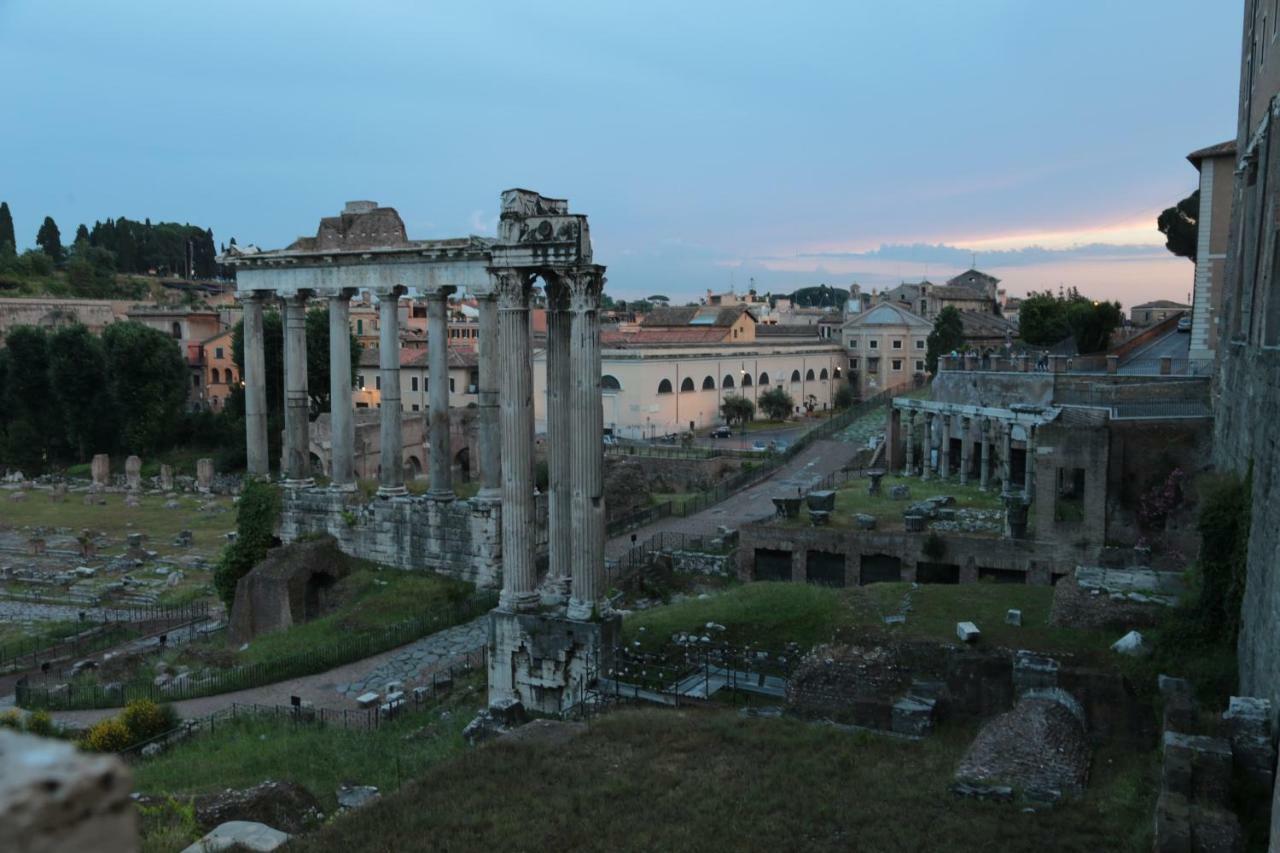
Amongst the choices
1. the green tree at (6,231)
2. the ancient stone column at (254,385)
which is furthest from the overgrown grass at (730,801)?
the green tree at (6,231)

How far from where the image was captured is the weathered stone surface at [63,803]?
239 centimetres

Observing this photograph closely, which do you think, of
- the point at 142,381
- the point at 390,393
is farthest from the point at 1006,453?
the point at 142,381

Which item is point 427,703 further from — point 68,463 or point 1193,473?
point 68,463

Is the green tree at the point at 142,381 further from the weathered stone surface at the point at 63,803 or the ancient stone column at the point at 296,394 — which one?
the weathered stone surface at the point at 63,803

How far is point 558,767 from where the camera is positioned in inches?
451

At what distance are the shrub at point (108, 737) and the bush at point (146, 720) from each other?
0.10 metres


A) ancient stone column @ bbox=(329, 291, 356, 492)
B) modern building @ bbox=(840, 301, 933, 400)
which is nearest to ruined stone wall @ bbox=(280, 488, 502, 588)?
ancient stone column @ bbox=(329, 291, 356, 492)

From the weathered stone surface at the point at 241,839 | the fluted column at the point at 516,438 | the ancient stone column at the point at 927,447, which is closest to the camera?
the weathered stone surface at the point at 241,839

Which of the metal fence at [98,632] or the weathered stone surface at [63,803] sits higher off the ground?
the weathered stone surface at [63,803]

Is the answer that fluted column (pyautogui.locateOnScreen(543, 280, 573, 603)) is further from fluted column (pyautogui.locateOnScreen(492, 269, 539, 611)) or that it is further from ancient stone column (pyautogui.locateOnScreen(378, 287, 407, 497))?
ancient stone column (pyautogui.locateOnScreen(378, 287, 407, 497))

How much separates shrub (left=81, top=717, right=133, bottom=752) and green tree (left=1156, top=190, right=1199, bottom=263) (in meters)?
52.8

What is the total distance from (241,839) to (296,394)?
671 inches

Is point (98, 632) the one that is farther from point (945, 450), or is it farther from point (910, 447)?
point (910, 447)

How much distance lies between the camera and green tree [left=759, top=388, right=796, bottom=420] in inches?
2446
